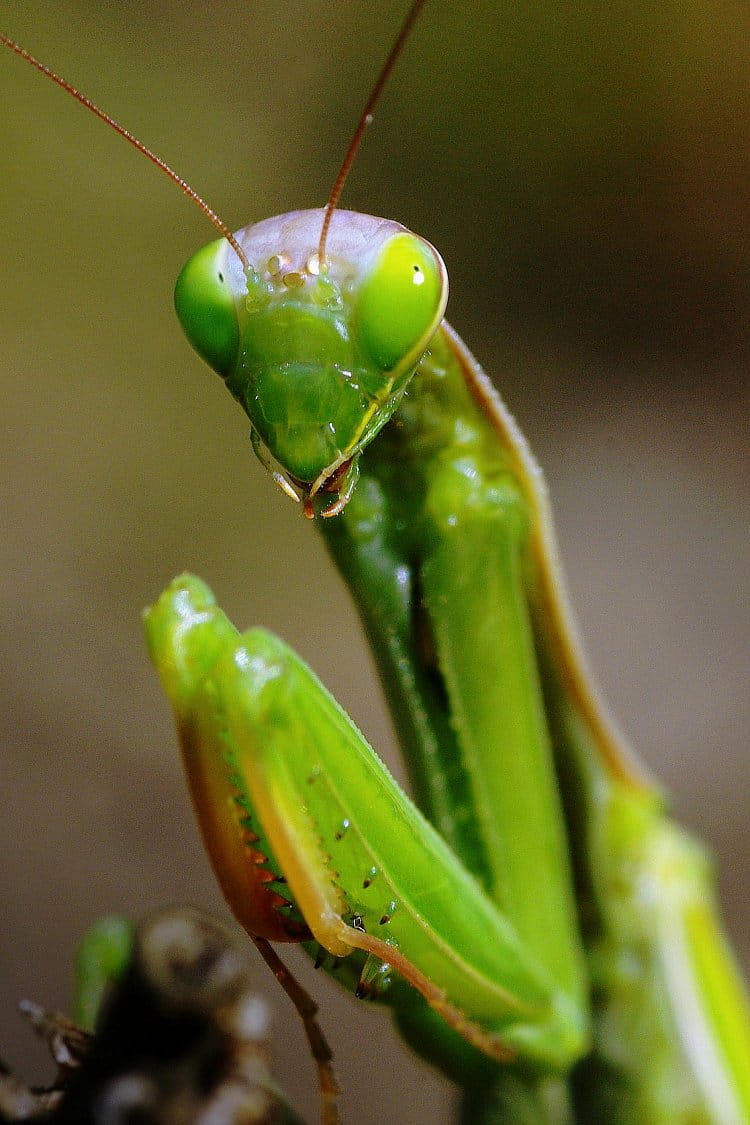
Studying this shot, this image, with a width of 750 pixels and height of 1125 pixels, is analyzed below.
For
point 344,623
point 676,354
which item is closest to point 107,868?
point 344,623

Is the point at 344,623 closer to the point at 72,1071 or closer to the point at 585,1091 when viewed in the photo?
the point at 585,1091

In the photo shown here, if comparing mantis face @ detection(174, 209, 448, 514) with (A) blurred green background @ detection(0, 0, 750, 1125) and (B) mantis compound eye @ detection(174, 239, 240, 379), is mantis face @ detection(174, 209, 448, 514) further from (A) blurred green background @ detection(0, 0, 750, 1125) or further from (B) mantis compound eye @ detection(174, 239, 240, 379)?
(A) blurred green background @ detection(0, 0, 750, 1125)

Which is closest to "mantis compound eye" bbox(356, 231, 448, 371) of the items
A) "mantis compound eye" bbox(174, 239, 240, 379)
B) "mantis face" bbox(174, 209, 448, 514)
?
"mantis face" bbox(174, 209, 448, 514)

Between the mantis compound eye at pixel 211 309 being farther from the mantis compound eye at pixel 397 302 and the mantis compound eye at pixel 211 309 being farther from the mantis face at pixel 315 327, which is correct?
the mantis compound eye at pixel 397 302

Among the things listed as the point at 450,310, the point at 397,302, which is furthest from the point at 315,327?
the point at 450,310

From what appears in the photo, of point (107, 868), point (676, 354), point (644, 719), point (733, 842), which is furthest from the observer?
point (676, 354)

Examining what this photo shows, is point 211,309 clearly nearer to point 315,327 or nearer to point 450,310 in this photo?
point 315,327
